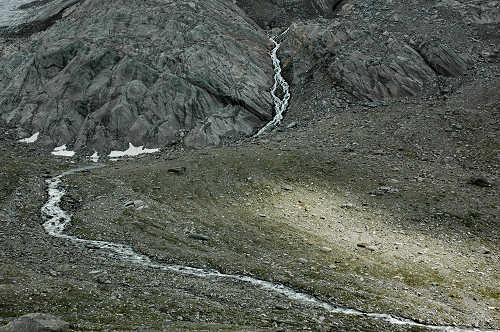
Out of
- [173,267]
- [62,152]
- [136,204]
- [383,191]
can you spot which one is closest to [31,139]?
[62,152]

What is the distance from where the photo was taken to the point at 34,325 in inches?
589

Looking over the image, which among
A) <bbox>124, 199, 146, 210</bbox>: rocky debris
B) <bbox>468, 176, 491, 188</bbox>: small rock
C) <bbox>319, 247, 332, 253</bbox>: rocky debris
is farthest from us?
<bbox>468, 176, 491, 188</bbox>: small rock

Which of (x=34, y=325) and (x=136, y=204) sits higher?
(x=34, y=325)

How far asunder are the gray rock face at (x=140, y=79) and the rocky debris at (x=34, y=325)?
40526mm

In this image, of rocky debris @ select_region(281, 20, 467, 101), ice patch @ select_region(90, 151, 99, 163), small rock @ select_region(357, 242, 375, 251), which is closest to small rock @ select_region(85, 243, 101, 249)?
small rock @ select_region(357, 242, 375, 251)

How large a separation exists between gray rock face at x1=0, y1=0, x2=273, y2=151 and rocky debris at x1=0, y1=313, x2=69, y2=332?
40.5 m

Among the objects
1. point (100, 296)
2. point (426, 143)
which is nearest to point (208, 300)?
point (100, 296)

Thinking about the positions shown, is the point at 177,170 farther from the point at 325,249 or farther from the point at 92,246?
the point at 325,249

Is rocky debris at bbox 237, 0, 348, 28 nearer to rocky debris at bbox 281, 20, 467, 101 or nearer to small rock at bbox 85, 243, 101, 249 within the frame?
rocky debris at bbox 281, 20, 467, 101

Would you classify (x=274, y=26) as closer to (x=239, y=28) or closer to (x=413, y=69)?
(x=239, y=28)

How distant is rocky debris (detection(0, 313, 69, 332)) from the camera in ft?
48.8

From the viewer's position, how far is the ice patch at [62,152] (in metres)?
55.8

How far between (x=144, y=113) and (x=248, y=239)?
35.7m

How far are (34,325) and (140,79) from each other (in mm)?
53820
